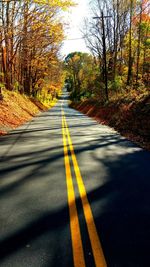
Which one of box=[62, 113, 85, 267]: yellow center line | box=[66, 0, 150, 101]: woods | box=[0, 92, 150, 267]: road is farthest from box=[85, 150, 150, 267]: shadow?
box=[66, 0, 150, 101]: woods

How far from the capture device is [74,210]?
452 cm

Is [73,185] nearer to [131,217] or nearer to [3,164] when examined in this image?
[131,217]

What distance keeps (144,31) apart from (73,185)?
121 feet

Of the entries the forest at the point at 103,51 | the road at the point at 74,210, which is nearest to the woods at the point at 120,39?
the forest at the point at 103,51

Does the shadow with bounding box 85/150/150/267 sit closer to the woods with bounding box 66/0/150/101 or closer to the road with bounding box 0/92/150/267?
the road with bounding box 0/92/150/267

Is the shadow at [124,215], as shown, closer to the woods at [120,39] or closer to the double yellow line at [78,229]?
the double yellow line at [78,229]

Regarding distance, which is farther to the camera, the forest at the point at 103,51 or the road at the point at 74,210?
the forest at the point at 103,51

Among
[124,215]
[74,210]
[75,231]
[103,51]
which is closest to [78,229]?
[75,231]

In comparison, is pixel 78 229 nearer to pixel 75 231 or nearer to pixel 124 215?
pixel 75 231

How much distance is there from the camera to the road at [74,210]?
129 inches

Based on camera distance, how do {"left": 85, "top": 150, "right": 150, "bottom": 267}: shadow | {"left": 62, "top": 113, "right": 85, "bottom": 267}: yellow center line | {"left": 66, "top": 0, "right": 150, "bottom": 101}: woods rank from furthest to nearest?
1. {"left": 66, "top": 0, "right": 150, "bottom": 101}: woods
2. {"left": 85, "top": 150, "right": 150, "bottom": 267}: shadow
3. {"left": 62, "top": 113, "right": 85, "bottom": 267}: yellow center line

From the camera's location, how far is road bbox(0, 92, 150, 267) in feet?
10.7

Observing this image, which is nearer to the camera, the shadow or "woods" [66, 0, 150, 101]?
the shadow

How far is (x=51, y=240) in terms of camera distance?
141 inches
